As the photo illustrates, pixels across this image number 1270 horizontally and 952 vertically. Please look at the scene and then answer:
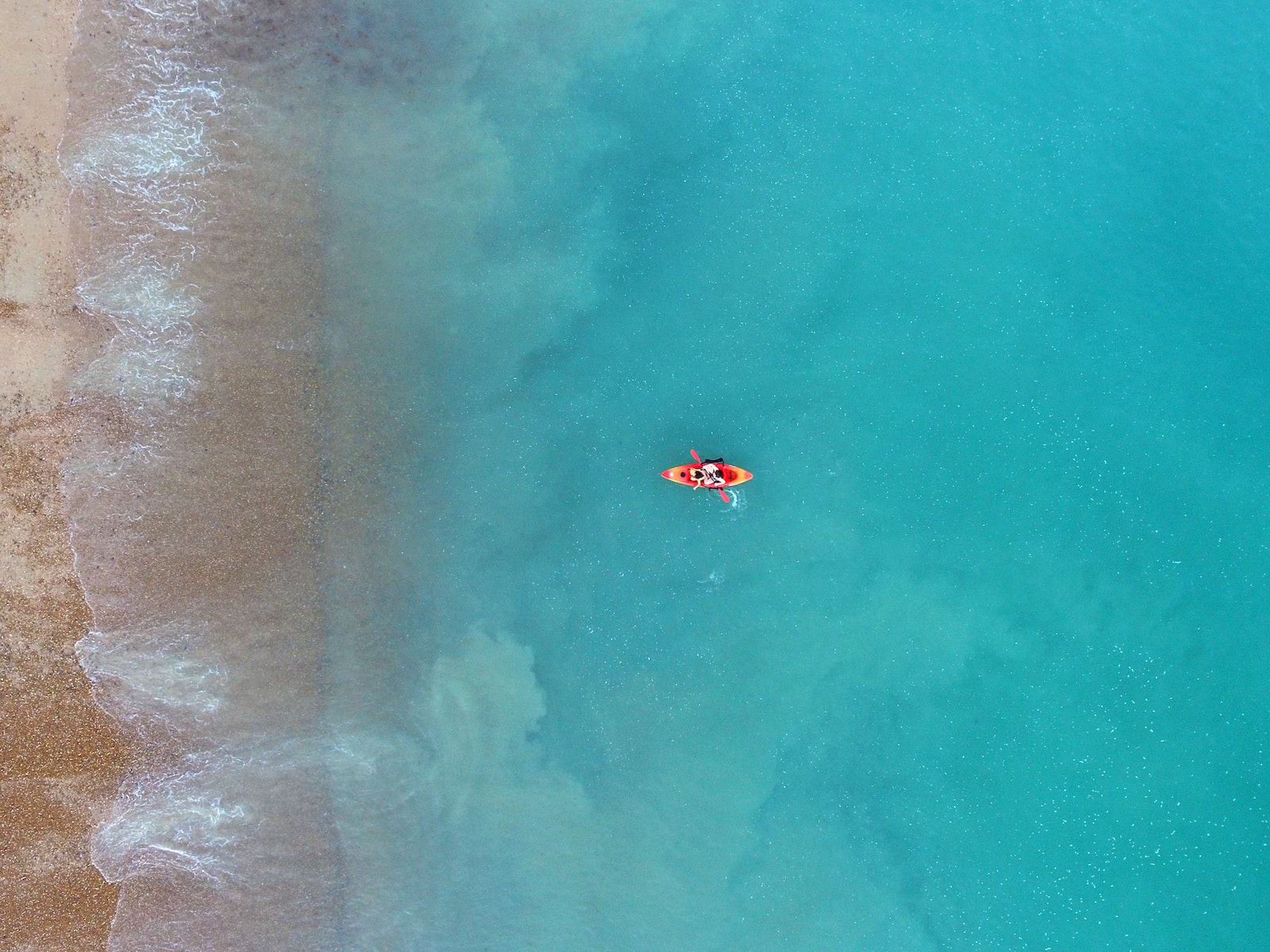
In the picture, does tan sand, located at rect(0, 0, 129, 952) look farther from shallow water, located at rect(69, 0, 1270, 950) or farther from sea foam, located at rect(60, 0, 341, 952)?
shallow water, located at rect(69, 0, 1270, 950)

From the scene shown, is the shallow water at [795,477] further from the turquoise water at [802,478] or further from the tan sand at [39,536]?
the tan sand at [39,536]

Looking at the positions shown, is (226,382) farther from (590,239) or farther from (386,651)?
(590,239)

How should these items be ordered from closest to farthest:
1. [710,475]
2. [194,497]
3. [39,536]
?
[39,536], [194,497], [710,475]

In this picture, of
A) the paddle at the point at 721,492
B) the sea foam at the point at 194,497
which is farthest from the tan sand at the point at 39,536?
the paddle at the point at 721,492

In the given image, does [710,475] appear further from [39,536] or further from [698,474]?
[39,536]

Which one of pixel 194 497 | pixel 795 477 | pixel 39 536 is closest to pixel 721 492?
pixel 795 477
